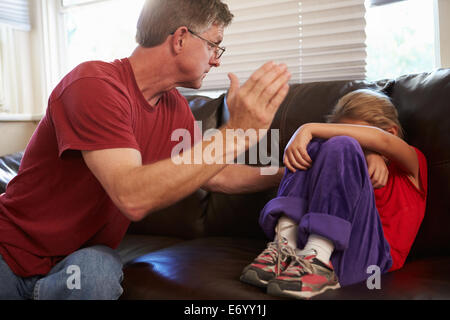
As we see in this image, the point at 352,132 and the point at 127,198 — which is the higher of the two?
the point at 352,132

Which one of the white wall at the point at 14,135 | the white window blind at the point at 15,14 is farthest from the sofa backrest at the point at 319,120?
the white window blind at the point at 15,14

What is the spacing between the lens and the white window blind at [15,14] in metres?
2.71

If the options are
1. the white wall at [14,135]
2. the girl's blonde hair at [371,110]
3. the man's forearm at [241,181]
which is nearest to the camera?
the girl's blonde hair at [371,110]

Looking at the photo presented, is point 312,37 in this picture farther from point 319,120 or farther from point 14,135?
point 14,135

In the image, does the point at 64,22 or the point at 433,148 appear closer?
the point at 433,148

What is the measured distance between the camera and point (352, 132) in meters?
1.25

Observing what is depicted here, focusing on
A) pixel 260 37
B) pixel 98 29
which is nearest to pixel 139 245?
pixel 260 37

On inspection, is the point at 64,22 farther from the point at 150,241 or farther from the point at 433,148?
the point at 433,148

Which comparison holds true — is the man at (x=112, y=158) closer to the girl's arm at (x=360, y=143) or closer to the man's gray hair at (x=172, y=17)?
the man's gray hair at (x=172, y=17)

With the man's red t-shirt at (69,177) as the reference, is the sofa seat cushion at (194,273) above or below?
below

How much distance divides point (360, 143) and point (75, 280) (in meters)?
0.84

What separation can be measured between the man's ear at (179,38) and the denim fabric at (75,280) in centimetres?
62
